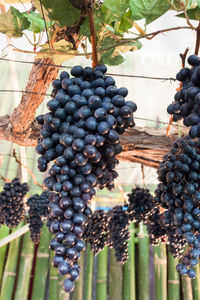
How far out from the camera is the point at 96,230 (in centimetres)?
189

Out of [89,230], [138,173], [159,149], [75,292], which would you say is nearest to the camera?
[159,149]

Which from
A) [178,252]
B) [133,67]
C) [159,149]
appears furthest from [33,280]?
[133,67]

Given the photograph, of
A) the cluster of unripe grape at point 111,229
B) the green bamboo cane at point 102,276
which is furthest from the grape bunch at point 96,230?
the green bamboo cane at point 102,276

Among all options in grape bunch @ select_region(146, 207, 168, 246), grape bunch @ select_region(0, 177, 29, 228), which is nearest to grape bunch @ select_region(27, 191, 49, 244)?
grape bunch @ select_region(0, 177, 29, 228)

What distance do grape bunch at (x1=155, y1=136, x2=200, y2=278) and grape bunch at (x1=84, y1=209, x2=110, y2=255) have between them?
35.9 inches

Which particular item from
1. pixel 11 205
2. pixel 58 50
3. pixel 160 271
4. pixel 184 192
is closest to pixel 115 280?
pixel 160 271

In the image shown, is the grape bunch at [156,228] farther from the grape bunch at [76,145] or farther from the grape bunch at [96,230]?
the grape bunch at [76,145]

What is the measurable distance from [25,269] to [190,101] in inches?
92.6

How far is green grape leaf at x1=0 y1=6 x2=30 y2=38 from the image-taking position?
0.84 m

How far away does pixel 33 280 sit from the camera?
249cm

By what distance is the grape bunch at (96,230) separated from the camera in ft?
6.18

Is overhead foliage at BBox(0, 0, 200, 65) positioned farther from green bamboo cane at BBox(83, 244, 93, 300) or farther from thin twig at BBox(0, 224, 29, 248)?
green bamboo cane at BBox(83, 244, 93, 300)

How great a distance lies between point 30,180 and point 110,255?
1135 millimetres

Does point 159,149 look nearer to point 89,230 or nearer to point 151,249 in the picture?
point 89,230
